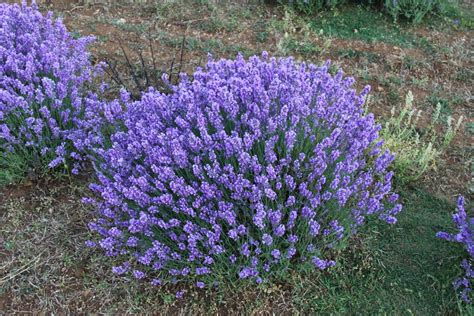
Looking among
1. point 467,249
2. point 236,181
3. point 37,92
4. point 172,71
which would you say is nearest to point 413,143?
point 467,249

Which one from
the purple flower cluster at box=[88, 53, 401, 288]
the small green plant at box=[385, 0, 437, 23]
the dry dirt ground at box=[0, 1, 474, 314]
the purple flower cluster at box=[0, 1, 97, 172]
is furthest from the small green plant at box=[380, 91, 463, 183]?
the purple flower cluster at box=[0, 1, 97, 172]

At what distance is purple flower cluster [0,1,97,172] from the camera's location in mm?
2900

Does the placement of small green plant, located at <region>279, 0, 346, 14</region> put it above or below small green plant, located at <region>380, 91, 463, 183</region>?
above

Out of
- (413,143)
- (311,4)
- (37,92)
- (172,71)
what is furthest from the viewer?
(311,4)

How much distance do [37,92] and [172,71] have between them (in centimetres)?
145

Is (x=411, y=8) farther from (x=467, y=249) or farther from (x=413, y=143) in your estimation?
(x=467, y=249)

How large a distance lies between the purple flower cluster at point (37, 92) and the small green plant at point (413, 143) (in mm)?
1996

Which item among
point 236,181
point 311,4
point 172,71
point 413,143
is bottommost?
point 413,143

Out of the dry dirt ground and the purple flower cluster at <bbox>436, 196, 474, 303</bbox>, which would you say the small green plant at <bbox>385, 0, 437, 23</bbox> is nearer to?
the dry dirt ground

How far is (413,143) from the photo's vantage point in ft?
11.8

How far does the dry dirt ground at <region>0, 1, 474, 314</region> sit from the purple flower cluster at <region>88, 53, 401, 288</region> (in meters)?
0.21

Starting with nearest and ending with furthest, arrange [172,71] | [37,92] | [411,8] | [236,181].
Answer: [236,181], [37,92], [172,71], [411,8]

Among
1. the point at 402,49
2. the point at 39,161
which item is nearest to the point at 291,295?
the point at 39,161

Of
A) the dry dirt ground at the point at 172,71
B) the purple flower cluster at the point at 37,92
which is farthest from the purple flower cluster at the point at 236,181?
the purple flower cluster at the point at 37,92
